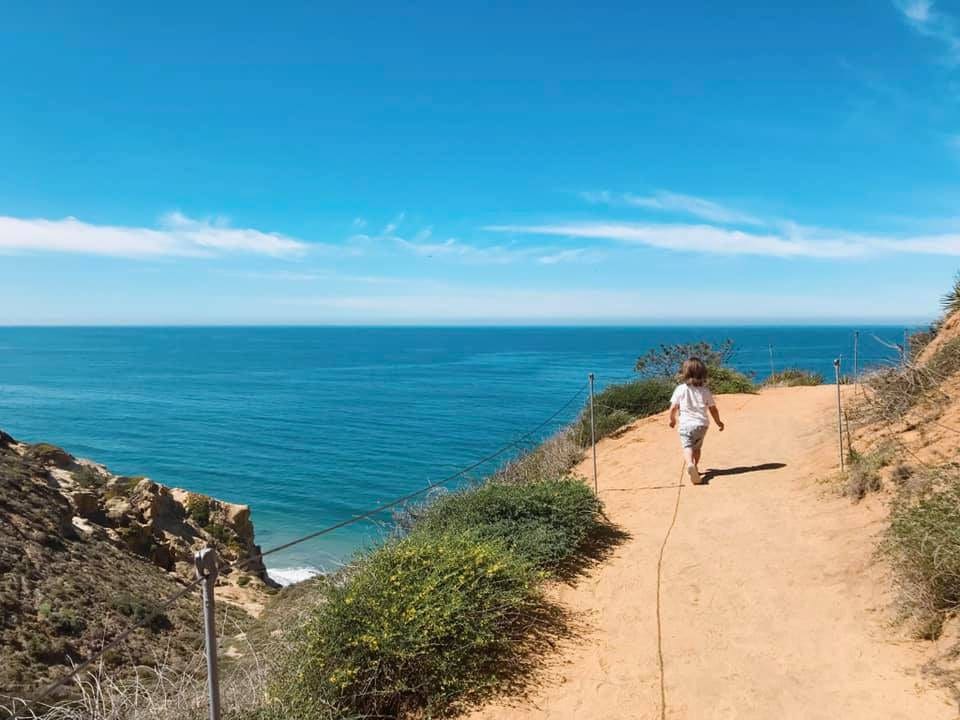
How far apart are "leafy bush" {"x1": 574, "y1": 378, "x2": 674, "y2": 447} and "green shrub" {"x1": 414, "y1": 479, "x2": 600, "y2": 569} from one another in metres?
7.24

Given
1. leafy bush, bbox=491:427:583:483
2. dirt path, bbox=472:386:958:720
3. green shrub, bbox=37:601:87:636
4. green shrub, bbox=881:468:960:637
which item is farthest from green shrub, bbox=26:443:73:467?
green shrub, bbox=881:468:960:637

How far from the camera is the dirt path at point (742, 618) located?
423 cm

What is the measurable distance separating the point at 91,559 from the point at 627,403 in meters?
15.8

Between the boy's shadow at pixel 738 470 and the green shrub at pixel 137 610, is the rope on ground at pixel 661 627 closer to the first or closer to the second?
the boy's shadow at pixel 738 470

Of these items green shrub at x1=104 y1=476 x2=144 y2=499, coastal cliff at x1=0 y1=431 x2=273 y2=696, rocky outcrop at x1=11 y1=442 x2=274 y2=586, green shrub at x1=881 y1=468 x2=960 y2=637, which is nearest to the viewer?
green shrub at x1=881 y1=468 x2=960 y2=637

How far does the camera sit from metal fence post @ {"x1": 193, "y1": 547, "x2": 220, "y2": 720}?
9.58 ft

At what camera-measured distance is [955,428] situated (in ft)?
24.6

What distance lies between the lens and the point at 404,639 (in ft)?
14.9

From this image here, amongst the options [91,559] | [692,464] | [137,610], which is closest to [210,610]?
[692,464]

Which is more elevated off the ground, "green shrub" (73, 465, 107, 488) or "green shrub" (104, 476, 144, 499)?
"green shrub" (73, 465, 107, 488)

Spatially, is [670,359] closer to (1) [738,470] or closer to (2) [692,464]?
(1) [738,470]

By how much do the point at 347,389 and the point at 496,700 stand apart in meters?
69.1

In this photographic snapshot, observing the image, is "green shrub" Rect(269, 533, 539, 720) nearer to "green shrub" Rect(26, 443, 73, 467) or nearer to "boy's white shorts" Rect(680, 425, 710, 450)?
"boy's white shorts" Rect(680, 425, 710, 450)

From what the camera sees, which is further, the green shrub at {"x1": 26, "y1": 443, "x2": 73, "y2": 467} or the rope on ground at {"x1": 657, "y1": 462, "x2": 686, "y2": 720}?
the green shrub at {"x1": 26, "y1": 443, "x2": 73, "y2": 467}
